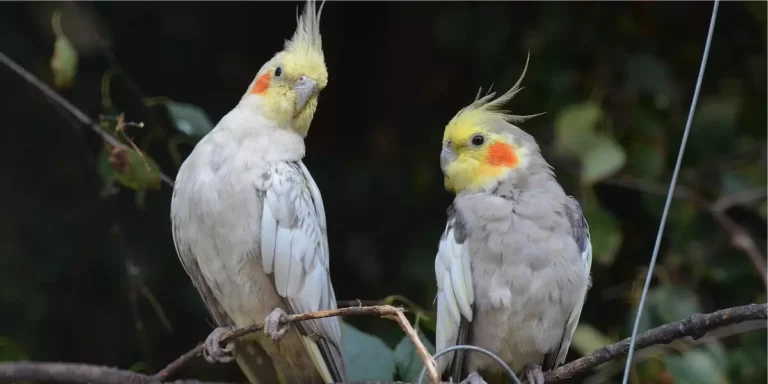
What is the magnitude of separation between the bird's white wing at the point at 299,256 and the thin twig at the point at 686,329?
0.59m

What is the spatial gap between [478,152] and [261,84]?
20.4 inches

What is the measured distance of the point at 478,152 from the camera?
173 cm

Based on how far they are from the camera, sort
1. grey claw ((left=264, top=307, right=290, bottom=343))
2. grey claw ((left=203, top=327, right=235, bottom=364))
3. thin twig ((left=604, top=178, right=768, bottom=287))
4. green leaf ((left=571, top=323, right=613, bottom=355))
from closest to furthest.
Answer: 1. grey claw ((left=264, top=307, right=290, bottom=343))
2. grey claw ((left=203, top=327, right=235, bottom=364))
3. green leaf ((left=571, top=323, right=613, bottom=355))
4. thin twig ((left=604, top=178, right=768, bottom=287))

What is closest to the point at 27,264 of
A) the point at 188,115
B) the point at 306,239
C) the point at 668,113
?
the point at 188,115

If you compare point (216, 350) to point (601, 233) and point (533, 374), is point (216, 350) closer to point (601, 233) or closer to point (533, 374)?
point (533, 374)

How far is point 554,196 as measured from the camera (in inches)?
67.8

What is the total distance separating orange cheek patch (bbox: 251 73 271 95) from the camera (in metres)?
1.85

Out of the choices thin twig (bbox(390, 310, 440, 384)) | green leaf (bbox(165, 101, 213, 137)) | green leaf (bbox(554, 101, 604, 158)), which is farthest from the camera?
green leaf (bbox(554, 101, 604, 158))

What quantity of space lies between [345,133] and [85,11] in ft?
3.20

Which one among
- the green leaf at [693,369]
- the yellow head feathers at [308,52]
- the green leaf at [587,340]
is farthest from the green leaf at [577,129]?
the yellow head feathers at [308,52]

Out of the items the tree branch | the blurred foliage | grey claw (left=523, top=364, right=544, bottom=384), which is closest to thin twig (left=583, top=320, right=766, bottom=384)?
the blurred foliage

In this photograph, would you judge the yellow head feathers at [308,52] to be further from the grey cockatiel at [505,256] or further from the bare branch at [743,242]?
the bare branch at [743,242]

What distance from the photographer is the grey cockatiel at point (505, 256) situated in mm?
1642

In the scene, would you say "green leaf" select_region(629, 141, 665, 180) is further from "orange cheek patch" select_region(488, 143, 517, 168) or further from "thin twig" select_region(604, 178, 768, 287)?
"orange cheek patch" select_region(488, 143, 517, 168)
